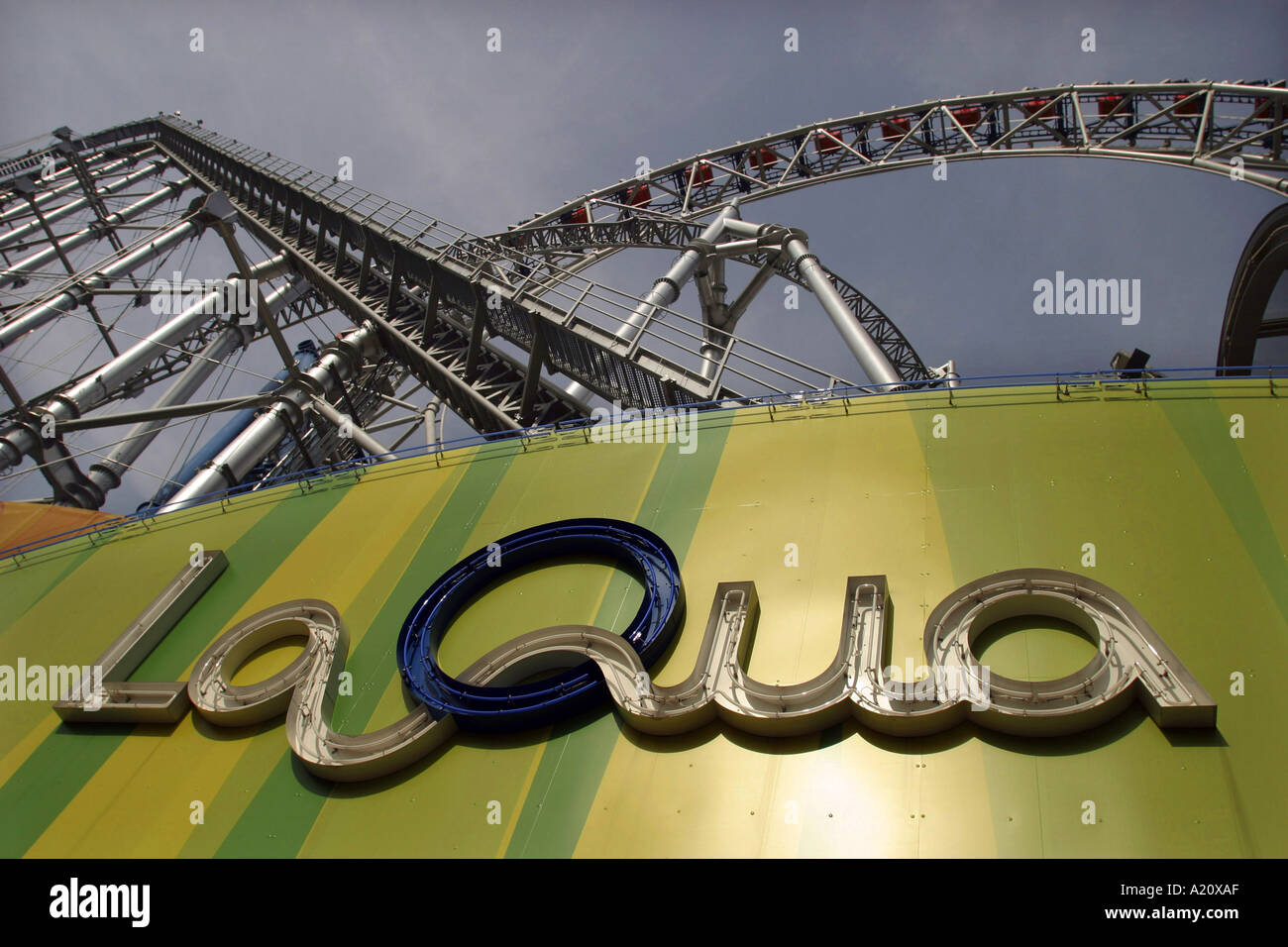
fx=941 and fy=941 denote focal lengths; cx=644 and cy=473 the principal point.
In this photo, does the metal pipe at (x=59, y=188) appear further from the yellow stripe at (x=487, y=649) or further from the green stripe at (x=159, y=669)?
the yellow stripe at (x=487, y=649)

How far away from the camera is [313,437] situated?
2798 centimetres

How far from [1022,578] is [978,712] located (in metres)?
1.57

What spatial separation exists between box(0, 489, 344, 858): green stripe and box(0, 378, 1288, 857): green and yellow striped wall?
1.8 inches

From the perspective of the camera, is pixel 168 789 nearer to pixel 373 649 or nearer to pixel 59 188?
pixel 373 649

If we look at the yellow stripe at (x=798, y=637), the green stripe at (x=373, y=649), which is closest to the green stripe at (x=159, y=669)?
the green stripe at (x=373, y=649)

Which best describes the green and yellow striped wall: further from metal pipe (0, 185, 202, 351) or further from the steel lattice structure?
metal pipe (0, 185, 202, 351)

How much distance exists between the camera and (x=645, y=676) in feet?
30.0

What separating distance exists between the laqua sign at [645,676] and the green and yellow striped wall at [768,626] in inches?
9.1

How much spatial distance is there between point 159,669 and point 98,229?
3089cm

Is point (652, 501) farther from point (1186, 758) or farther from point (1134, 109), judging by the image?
point (1134, 109)

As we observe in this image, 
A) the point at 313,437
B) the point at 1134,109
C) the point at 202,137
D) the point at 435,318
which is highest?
the point at 202,137
